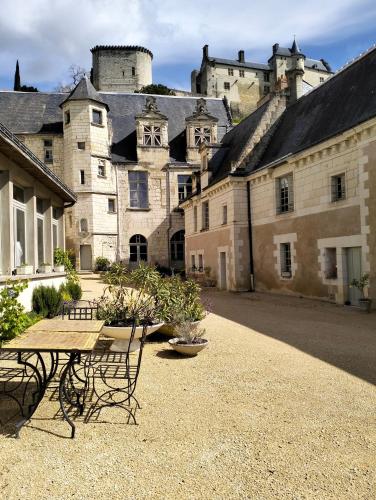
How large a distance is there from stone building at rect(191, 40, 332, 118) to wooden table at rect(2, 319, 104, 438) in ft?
199

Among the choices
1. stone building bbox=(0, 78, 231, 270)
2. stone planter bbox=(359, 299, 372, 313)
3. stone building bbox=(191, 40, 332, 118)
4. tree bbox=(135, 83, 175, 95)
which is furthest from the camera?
stone building bbox=(191, 40, 332, 118)

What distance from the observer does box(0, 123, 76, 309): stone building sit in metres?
8.08

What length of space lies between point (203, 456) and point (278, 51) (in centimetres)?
7168

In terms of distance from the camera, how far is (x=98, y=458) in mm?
3389

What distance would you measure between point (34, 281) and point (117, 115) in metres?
23.6

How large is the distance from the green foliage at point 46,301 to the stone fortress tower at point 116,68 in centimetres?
5040

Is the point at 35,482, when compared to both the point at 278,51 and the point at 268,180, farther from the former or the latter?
the point at 278,51

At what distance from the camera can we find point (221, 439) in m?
3.74

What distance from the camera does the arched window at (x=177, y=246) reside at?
29.8m

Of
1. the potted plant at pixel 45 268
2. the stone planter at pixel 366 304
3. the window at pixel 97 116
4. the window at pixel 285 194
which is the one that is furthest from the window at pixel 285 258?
the window at pixel 97 116

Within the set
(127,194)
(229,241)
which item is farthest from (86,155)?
(229,241)

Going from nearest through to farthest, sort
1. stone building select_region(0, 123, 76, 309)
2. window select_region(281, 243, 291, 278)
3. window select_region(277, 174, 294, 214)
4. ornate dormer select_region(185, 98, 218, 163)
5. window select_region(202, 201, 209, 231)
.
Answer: stone building select_region(0, 123, 76, 309) < window select_region(277, 174, 294, 214) < window select_region(281, 243, 291, 278) < window select_region(202, 201, 209, 231) < ornate dormer select_region(185, 98, 218, 163)

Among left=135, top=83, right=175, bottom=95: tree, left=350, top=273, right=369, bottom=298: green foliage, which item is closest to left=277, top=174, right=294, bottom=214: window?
left=350, top=273, right=369, bottom=298: green foliage

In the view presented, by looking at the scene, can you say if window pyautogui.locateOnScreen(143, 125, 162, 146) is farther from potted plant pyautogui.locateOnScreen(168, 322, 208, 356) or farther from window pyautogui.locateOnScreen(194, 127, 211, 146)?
potted plant pyautogui.locateOnScreen(168, 322, 208, 356)
